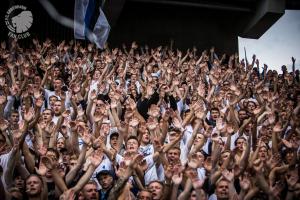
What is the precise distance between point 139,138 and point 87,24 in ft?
15.2

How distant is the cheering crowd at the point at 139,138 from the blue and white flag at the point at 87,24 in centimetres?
53

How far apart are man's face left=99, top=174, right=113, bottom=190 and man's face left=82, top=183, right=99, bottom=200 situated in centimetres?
27

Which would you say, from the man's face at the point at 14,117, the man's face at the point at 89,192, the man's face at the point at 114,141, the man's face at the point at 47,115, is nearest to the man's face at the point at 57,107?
the man's face at the point at 47,115

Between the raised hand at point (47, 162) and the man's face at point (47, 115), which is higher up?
the man's face at point (47, 115)

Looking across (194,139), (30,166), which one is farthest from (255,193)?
(30,166)

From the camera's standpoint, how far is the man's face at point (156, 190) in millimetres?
3701

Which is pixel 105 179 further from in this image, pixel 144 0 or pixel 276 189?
pixel 144 0

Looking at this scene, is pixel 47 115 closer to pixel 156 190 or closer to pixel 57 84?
pixel 57 84

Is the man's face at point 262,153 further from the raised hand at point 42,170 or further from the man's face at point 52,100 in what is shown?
the man's face at point 52,100

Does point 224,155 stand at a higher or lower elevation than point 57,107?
lower

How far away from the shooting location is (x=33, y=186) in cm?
344

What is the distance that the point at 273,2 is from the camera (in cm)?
1234
